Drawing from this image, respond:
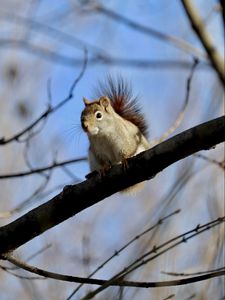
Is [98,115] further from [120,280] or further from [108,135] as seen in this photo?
[120,280]

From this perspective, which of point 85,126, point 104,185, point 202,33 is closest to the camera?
point 104,185

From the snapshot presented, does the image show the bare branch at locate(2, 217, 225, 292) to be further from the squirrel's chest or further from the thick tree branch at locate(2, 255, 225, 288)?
the squirrel's chest

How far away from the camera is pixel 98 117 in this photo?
2.32m

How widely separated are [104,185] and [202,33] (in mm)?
652

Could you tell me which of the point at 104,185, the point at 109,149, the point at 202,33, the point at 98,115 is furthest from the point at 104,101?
the point at 104,185

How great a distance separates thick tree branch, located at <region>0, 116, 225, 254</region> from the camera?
1.46m

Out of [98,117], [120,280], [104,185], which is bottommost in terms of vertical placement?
[120,280]

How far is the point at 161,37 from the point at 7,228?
1.17 meters

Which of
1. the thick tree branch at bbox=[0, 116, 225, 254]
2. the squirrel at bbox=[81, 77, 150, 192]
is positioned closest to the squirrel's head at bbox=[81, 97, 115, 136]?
the squirrel at bbox=[81, 77, 150, 192]

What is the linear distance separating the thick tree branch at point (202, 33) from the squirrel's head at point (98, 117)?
19.4 inches

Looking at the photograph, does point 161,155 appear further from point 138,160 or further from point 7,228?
point 7,228

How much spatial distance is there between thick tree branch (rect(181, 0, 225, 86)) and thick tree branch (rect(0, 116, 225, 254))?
18.2 inches

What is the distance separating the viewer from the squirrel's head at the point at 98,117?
2.29m

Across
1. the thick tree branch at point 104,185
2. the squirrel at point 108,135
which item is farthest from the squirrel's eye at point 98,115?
the thick tree branch at point 104,185
